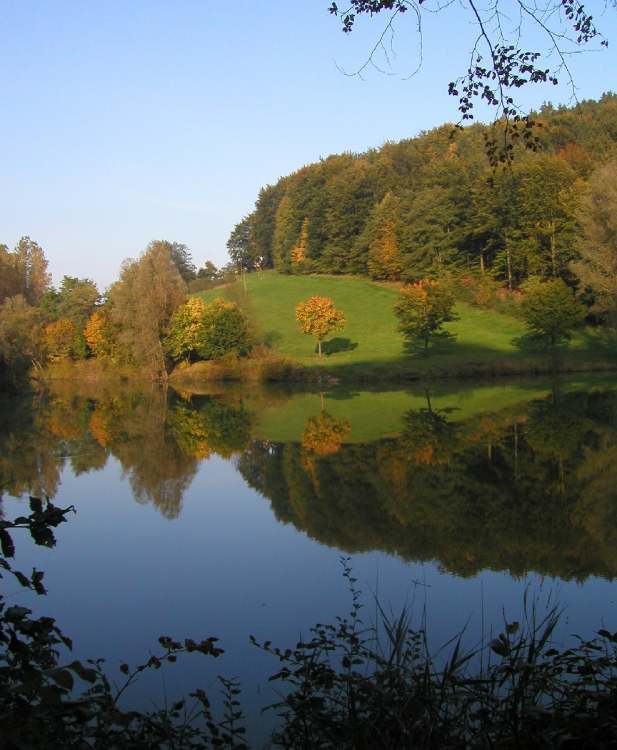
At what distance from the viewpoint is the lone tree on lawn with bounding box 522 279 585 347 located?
45469 millimetres

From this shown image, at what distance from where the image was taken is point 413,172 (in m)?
83.4

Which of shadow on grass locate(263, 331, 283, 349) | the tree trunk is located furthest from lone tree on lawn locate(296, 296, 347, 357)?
the tree trunk

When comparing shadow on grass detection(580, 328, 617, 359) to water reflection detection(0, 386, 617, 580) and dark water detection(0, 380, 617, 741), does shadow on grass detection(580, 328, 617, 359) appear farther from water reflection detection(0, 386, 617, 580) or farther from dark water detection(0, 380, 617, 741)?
dark water detection(0, 380, 617, 741)

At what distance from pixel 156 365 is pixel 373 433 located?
3429 cm

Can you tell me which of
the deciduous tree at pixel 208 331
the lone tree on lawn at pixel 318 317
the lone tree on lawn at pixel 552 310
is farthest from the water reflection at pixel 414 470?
the deciduous tree at pixel 208 331

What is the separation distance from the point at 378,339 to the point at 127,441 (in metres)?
33.2

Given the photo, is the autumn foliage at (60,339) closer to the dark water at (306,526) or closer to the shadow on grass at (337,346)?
the shadow on grass at (337,346)

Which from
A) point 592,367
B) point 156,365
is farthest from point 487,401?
point 156,365

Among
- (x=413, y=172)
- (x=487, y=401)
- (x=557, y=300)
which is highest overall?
(x=413, y=172)

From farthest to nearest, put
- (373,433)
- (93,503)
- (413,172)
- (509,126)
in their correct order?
(413,172) → (373,433) → (93,503) → (509,126)

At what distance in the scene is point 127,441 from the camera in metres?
24.1

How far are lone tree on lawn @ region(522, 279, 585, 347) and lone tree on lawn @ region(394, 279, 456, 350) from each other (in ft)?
16.5

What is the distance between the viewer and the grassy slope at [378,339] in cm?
4400

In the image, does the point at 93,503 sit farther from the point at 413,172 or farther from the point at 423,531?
the point at 413,172
